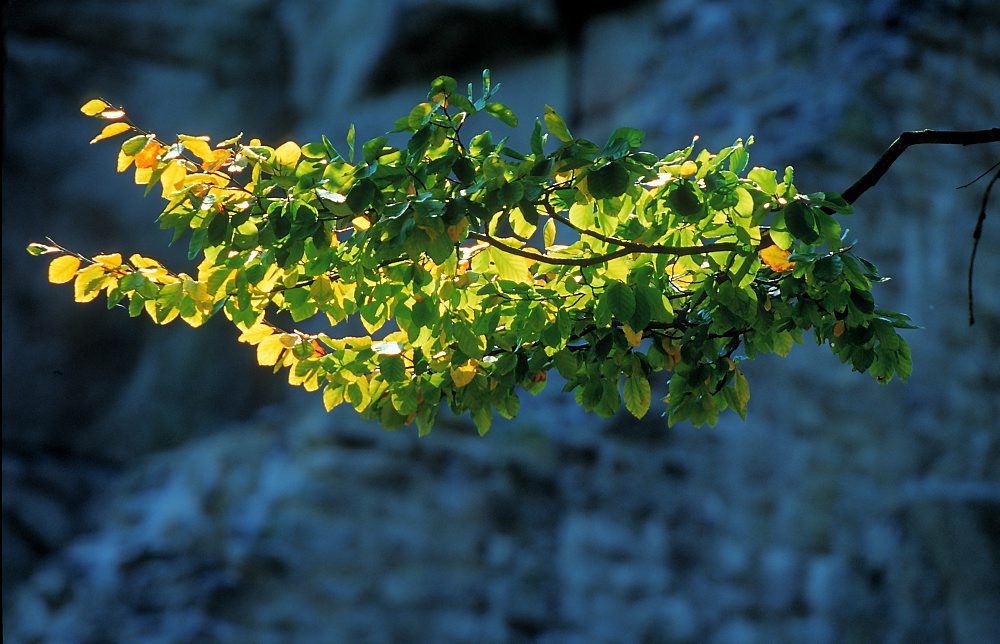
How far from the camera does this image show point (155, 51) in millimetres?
7637

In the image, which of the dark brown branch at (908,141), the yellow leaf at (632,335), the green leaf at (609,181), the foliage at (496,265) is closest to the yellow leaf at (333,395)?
the foliage at (496,265)

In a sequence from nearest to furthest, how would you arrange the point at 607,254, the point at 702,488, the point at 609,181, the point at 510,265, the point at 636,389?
the point at 609,181
the point at 607,254
the point at 510,265
the point at 636,389
the point at 702,488

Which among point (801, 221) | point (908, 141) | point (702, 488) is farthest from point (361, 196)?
point (702, 488)

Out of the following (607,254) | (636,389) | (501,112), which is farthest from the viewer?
(636,389)

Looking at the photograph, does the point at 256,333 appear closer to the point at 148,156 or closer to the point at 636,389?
the point at 148,156

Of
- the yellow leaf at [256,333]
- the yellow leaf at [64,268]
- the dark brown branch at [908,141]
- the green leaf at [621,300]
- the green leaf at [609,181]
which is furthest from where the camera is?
the yellow leaf at [256,333]

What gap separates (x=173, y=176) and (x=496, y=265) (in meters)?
0.69

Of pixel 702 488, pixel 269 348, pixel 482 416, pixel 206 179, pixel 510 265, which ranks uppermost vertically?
pixel 702 488

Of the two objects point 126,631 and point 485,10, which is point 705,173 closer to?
point 126,631

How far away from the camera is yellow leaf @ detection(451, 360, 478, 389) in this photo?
2637 mm

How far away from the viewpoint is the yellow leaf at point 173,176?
93.2 inches

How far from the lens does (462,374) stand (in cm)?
264

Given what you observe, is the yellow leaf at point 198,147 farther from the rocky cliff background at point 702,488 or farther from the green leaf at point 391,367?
the rocky cliff background at point 702,488

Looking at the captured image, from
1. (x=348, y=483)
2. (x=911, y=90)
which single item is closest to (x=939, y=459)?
(x=911, y=90)
